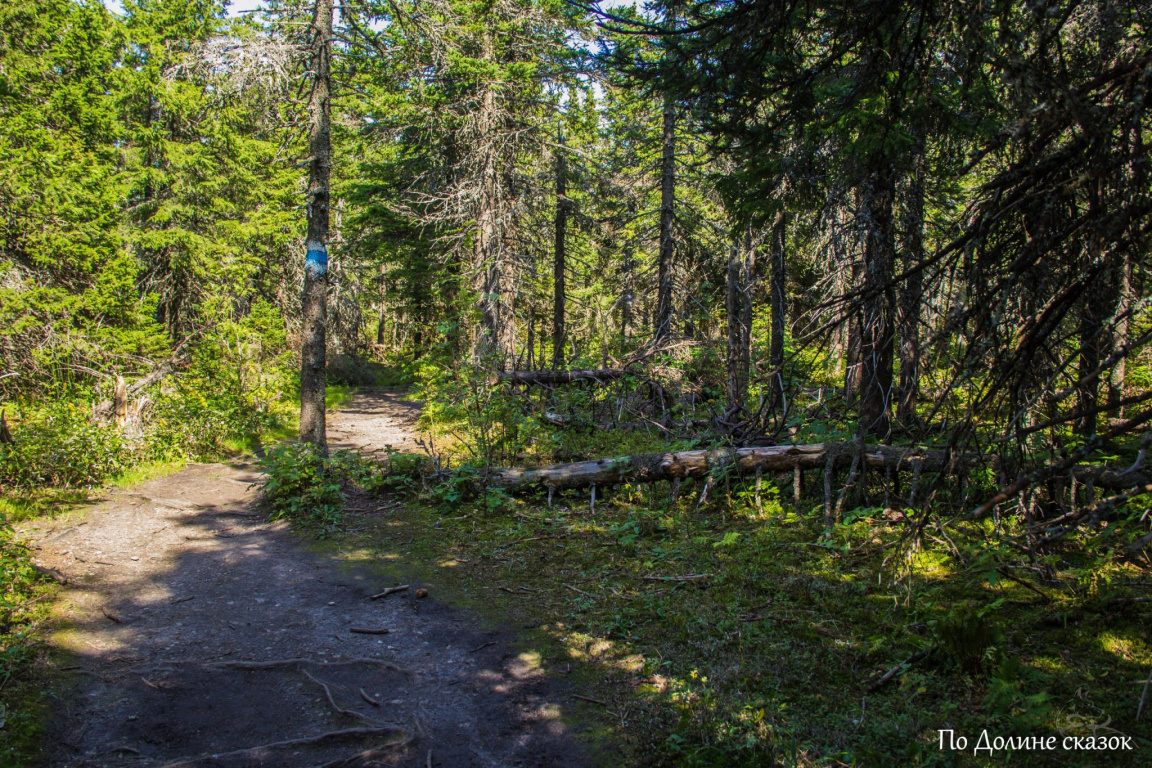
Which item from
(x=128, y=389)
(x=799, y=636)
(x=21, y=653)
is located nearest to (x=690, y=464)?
(x=799, y=636)

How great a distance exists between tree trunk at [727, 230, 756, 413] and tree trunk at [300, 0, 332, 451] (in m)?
6.92

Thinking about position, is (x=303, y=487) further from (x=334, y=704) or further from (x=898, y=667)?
(x=898, y=667)

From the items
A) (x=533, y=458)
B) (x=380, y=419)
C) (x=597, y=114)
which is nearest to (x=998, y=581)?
(x=533, y=458)

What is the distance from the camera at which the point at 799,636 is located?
4602 millimetres

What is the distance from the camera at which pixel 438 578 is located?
21.5 feet

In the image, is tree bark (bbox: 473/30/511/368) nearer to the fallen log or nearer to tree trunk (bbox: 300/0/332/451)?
the fallen log

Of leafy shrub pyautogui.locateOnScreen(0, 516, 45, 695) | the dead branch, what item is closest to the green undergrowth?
leafy shrub pyautogui.locateOnScreen(0, 516, 45, 695)

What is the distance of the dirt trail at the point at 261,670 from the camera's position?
12.1 feet

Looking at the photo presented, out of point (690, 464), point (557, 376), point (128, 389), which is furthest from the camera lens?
point (557, 376)

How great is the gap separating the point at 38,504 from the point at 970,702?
416 inches

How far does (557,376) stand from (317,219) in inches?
253

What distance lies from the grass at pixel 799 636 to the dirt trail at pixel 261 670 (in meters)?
0.46

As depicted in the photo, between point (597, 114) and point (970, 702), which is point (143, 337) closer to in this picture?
point (970, 702)

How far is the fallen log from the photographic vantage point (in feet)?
45.8
